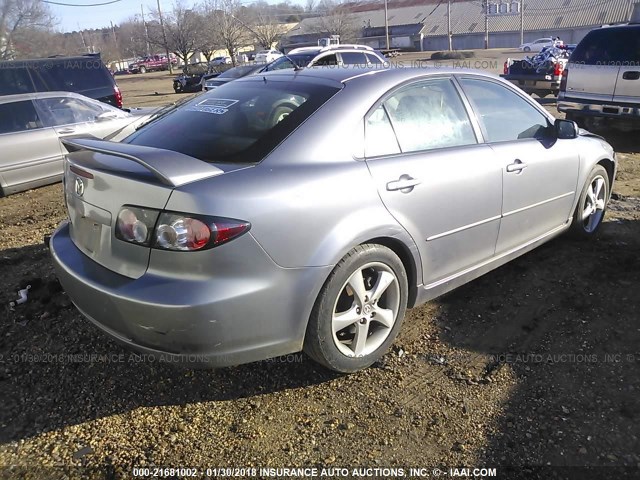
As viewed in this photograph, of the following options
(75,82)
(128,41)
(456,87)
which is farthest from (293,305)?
(128,41)

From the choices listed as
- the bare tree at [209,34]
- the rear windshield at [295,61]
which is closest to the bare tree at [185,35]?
the bare tree at [209,34]

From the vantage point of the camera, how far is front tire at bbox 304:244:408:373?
2.71m

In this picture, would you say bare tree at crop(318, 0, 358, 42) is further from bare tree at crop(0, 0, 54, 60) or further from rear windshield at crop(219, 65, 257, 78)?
rear windshield at crop(219, 65, 257, 78)

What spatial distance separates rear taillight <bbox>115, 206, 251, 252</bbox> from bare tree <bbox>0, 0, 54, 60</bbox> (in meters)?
43.4

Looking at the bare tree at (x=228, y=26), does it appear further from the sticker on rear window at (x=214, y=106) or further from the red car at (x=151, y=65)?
the sticker on rear window at (x=214, y=106)

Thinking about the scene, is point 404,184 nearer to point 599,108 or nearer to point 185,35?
point 599,108

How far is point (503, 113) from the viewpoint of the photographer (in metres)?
3.88

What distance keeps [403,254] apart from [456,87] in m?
1.22

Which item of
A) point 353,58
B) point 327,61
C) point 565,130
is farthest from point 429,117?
point 353,58

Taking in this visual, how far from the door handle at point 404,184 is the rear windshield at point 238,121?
1.88 feet

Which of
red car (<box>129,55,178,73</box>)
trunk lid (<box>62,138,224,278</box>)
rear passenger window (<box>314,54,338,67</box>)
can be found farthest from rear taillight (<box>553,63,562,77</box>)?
red car (<box>129,55,178,73</box>)

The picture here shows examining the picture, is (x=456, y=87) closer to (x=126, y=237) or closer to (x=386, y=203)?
(x=386, y=203)

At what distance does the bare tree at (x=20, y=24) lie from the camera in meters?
39.3

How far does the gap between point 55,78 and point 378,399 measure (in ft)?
35.5
